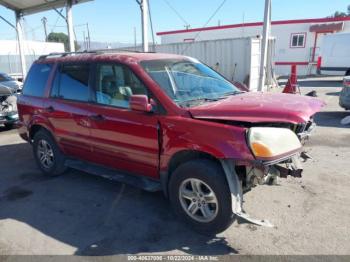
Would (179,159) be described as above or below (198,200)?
above

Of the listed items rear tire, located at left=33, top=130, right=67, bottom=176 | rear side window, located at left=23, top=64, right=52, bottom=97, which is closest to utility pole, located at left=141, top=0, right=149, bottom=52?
rear side window, located at left=23, top=64, right=52, bottom=97

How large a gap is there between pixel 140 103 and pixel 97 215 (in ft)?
5.08

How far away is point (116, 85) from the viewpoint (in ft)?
13.2

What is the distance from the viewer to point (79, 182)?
16.4 feet

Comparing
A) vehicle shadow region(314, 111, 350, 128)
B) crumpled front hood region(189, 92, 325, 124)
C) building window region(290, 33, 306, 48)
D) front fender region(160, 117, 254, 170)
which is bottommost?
vehicle shadow region(314, 111, 350, 128)

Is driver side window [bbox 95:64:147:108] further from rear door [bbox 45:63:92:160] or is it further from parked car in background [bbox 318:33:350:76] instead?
parked car in background [bbox 318:33:350:76]

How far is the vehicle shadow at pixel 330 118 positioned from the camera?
842cm

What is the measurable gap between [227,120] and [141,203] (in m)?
1.80

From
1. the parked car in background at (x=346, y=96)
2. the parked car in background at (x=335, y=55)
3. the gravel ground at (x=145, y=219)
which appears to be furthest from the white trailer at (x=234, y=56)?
the gravel ground at (x=145, y=219)

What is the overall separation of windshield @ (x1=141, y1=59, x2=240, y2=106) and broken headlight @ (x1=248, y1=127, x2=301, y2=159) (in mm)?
924

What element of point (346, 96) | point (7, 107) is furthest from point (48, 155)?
point (346, 96)

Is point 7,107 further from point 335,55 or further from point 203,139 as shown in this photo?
point 335,55

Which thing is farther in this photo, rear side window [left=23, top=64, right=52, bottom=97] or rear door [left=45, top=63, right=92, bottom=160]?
rear side window [left=23, top=64, right=52, bottom=97]

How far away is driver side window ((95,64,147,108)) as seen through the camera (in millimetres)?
3830
